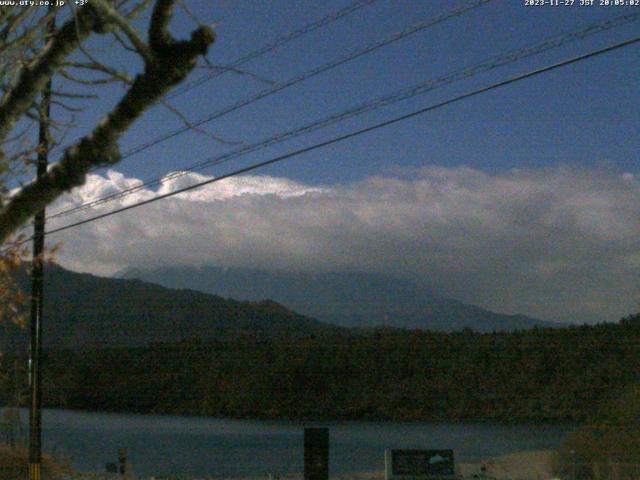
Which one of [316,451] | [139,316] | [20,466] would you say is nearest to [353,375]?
[139,316]

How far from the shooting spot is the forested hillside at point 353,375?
43.8 meters

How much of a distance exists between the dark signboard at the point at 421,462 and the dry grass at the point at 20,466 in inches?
384

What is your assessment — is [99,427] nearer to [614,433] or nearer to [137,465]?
[137,465]

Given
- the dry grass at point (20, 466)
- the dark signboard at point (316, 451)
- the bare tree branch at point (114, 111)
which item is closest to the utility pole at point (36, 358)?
the dry grass at point (20, 466)

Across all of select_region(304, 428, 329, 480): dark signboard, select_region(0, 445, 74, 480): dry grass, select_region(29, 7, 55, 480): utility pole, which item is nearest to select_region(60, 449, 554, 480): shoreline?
select_region(0, 445, 74, 480): dry grass

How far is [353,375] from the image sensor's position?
51.3m

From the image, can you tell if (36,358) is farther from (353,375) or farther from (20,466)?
(353,375)

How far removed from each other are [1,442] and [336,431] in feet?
57.8

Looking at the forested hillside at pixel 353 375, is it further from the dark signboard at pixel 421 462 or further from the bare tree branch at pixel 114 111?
the bare tree branch at pixel 114 111

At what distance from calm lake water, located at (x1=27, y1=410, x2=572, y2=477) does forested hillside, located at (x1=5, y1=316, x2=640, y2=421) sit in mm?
2156

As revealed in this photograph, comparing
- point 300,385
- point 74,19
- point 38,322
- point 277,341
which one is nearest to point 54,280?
point 277,341

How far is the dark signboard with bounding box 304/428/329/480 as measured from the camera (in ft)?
66.3

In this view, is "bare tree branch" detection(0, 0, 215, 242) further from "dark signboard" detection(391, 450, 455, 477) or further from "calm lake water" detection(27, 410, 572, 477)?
"calm lake water" detection(27, 410, 572, 477)

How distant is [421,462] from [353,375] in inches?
1210
